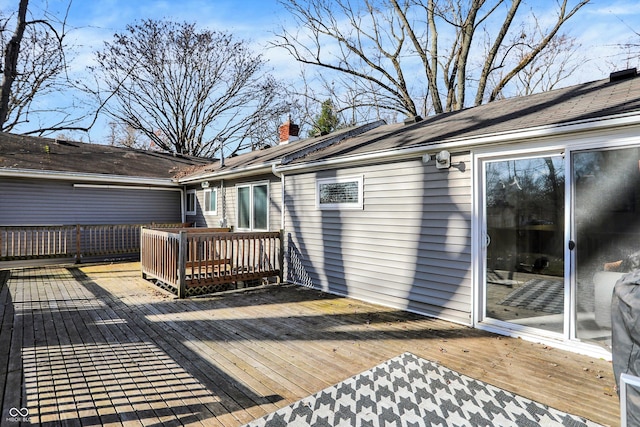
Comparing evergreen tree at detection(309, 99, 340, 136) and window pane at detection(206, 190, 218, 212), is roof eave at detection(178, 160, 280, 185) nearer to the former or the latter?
window pane at detection(206, 190, 218, 212)

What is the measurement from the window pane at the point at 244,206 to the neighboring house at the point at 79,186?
355cm

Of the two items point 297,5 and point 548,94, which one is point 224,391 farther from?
point 297,5

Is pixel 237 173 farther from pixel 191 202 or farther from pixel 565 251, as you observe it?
pixel 565 251

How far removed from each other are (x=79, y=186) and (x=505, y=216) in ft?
35.1

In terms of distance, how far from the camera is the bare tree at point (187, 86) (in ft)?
58.4

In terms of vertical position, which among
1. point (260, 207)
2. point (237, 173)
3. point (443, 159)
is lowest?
point (260, 207)

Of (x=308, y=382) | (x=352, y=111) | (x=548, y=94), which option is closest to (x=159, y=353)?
(x=308, y=382)

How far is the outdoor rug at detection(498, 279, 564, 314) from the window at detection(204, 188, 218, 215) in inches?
304

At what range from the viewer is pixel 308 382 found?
9.65 feet

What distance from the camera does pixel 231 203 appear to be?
9.19 metres

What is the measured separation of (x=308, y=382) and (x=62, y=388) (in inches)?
76.1

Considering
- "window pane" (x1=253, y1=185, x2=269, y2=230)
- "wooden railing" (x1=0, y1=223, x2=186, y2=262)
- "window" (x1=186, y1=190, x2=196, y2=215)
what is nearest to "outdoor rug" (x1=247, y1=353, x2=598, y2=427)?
"window pane" (x1=253, y1=185, x2=269, y2=230)

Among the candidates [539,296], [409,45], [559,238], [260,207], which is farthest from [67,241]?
[409,45]

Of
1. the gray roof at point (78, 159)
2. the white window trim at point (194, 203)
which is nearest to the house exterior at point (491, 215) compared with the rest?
the white window trim at point (194, 203)
